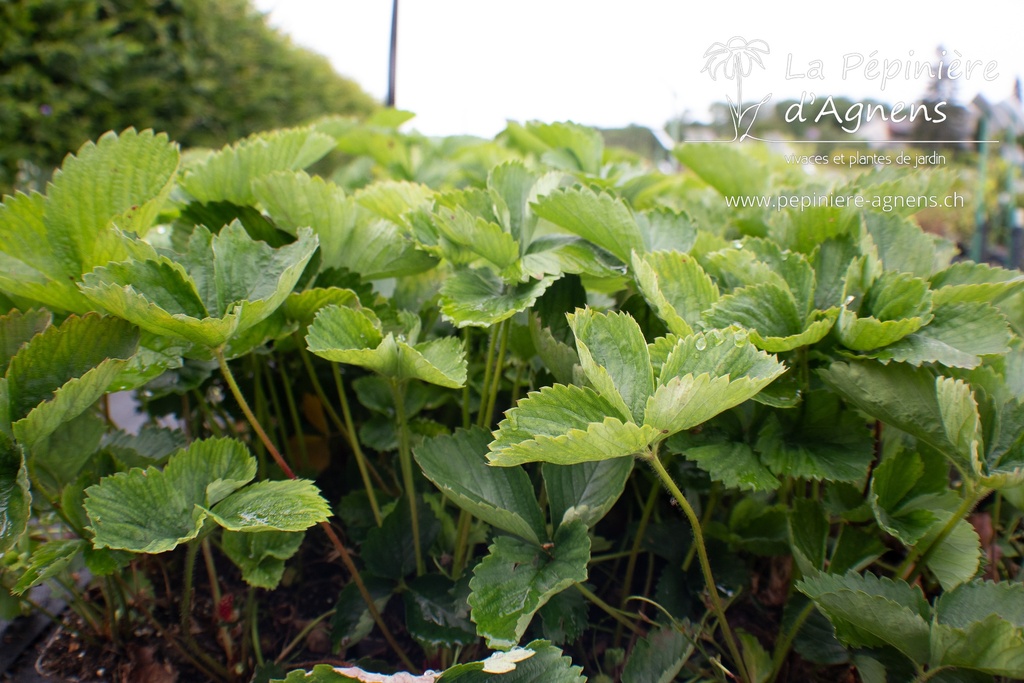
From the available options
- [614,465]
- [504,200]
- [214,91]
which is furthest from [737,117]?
[214,91]

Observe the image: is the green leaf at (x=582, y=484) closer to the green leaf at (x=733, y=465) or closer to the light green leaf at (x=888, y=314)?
the green leaf at (x=733, y=465)

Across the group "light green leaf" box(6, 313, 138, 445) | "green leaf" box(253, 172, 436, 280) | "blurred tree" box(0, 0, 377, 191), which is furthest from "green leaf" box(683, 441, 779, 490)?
"blurred tree" box(0, 0, 377, 191)

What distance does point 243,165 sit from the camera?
0.71 metres

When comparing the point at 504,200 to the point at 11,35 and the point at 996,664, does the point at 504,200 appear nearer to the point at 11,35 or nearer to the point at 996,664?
the point at 996,664

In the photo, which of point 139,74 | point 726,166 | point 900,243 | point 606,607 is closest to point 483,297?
point 606,607

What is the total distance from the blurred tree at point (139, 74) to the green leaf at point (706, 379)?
2.95m

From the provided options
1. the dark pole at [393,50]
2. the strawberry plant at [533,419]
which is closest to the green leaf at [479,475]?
the strawberry plant at [533,419]

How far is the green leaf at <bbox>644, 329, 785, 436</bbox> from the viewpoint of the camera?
41cm

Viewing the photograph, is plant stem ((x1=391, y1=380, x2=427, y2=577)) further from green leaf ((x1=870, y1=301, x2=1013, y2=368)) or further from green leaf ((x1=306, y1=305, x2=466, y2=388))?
green leaf ((x1=870, y1=301, x2=1013, y2=368))

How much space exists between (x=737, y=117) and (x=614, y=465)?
31.2 inches

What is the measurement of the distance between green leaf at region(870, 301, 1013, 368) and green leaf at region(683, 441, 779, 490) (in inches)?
4.9

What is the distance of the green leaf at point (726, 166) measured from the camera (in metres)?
0.90

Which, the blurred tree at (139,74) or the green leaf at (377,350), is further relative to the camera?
the blurred tree at (139,74)

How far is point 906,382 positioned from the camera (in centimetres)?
53
